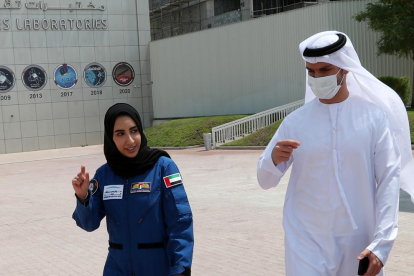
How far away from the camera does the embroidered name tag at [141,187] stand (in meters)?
3.62

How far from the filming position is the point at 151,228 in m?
3.60

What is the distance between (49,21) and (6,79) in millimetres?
3831

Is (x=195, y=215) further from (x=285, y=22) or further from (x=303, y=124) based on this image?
(x=285, y=22)

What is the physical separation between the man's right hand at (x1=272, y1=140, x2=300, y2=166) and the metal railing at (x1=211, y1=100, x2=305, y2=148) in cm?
2267

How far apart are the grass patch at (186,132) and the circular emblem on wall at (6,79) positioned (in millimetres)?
8102

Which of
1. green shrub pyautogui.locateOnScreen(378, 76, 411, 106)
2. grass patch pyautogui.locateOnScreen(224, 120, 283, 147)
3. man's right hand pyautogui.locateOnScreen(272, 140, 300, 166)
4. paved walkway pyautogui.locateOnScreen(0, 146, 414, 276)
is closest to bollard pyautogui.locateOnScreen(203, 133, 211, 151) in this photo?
grass patch pyautogui.locateOnScreen(224, 120, 283, 147)

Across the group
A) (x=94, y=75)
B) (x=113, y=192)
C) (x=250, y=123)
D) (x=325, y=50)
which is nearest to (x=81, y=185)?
(x=113, y=192)

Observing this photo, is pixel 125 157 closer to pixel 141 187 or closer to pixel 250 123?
pixel 141 187

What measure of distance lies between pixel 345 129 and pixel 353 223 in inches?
20.1

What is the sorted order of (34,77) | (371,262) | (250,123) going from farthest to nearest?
(34,77) → (250,123) → (371,262)

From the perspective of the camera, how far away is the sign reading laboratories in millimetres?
32625

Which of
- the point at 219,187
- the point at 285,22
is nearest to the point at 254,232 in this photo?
the point at 219,187

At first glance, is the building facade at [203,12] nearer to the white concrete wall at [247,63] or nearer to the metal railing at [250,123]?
the white concrete wall at [247,63]

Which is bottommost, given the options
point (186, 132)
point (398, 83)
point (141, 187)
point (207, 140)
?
point (207, 140)
